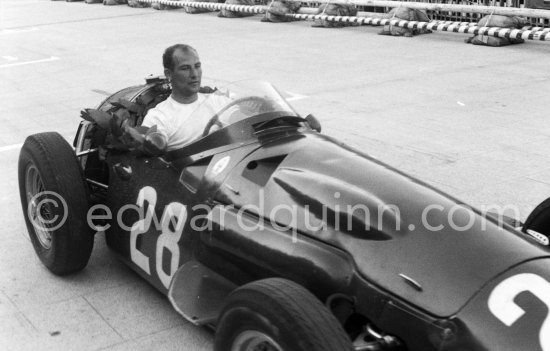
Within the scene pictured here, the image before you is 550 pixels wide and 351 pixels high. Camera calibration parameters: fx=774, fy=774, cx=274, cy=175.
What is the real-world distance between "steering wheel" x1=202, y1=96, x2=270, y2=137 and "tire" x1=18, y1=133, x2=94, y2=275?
3.00ft

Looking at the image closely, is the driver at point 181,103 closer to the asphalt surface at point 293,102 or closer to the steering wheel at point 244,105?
the steering wheel at point 244,105

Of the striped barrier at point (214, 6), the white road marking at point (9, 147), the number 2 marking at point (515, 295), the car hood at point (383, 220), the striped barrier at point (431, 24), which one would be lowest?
the white road marking at point (9, 147)

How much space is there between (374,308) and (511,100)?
6174mm

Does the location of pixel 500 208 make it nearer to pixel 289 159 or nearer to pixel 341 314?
pixel 289 159

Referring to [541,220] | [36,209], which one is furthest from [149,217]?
[541,220]

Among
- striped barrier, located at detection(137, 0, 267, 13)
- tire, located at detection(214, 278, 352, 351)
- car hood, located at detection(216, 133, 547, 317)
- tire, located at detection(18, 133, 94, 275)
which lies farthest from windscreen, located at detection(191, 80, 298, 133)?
striped barrier, located at detection(137, 0, 267, 13)

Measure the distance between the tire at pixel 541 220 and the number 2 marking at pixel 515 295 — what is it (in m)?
0.90

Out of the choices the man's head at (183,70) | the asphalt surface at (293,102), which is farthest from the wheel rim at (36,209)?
the man's head at (183,70)

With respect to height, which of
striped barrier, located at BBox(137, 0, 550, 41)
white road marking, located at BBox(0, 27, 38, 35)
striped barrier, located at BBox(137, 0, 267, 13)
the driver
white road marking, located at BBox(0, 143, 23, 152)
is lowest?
white road marking, located at BBox(0, 27, 38, 35)

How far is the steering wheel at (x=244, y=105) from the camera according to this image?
397 cm

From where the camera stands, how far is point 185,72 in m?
4.57

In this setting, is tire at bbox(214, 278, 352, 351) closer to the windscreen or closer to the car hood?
the car hood

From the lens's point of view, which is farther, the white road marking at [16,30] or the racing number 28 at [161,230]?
the white road marking at [16,30]

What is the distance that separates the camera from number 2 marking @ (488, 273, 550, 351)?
2.71 metres
